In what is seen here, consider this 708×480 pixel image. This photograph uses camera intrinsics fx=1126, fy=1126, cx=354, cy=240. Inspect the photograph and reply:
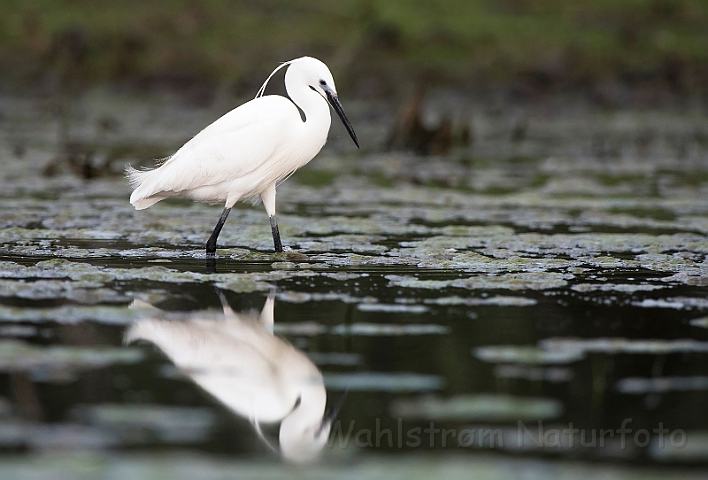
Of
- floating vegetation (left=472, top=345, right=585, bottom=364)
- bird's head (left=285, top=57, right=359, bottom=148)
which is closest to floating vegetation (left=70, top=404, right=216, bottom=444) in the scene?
floating vegetation (left=472, top=345, right=585, bottom=364)

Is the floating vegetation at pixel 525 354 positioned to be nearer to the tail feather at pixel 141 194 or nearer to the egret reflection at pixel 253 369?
the egret reflection at pixel 253 369

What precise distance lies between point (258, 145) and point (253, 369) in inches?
125

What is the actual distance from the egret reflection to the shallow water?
2 centimetres

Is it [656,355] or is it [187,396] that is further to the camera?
[656,355]

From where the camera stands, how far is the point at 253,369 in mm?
5035

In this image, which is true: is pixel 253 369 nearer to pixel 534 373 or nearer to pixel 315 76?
pixel 534 373

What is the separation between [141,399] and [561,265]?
13.0ft

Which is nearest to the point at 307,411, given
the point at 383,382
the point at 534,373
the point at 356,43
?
the point at 383,382

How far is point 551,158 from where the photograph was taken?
1661 cm

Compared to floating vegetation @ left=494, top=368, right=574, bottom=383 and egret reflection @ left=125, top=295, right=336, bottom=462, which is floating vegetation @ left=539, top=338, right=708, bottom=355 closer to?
floating vegetation @ left=494, top=368, right=574, bottom=383

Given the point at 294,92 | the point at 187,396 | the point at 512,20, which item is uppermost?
the point at 512,20

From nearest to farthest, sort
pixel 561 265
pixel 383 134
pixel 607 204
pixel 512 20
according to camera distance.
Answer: pixel 561 265, pixel 607 204, pixel 383 134, pixel 512 20

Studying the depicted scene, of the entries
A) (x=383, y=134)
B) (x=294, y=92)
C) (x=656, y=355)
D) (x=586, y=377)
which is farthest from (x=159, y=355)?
(x=383, y=134)

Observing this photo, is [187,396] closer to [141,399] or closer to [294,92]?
[141,399]
